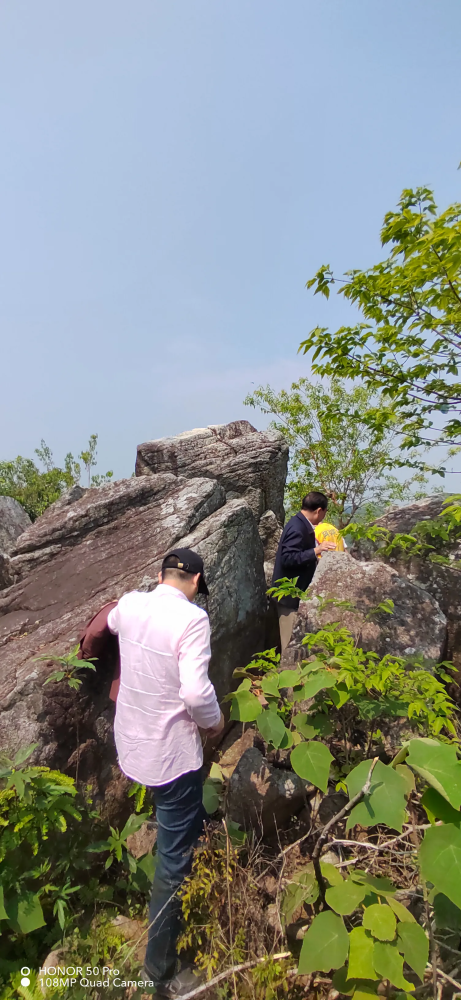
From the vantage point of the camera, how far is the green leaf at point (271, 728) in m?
2.80

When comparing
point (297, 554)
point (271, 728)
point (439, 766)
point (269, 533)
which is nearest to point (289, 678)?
point (271, 728)

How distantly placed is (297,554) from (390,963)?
3.63 meters

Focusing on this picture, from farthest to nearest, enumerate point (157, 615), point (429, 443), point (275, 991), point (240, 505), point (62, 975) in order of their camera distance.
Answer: point (240, 505), point (429, 443), point (157, 615), point (62, 975), point (275, 991)

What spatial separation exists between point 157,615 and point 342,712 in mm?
1761

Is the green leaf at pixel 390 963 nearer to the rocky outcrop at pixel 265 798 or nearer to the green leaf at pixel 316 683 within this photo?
the green leaf at pixel 316 683

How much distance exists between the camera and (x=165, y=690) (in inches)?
109

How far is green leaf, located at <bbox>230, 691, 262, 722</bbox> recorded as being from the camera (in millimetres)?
2906

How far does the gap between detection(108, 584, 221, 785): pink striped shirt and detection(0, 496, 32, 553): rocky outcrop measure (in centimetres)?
1100

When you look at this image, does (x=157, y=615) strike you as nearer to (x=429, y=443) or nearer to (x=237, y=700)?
(x=237, y=700)

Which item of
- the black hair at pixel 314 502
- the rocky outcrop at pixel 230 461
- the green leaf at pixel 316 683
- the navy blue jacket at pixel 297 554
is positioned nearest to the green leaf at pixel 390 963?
the green leaf at pixel 316 683

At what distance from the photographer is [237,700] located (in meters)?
2.99

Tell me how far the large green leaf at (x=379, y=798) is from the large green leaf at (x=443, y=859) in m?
0.32

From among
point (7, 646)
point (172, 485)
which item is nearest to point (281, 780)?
point (7, 646)

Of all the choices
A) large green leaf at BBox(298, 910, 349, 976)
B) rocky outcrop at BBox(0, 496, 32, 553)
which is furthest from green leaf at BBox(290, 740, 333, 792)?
rocky outcrop at BBox(0, 496, 32, 553)
